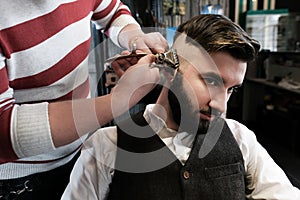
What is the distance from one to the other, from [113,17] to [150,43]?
27cm

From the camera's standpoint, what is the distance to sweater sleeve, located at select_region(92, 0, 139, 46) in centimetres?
A: 97

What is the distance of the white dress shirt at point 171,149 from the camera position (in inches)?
36.1

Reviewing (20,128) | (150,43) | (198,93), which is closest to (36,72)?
(20,128)

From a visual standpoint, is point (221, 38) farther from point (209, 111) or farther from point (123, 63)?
point (123, 63)

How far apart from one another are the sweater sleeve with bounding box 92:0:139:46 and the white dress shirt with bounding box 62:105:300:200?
29cm

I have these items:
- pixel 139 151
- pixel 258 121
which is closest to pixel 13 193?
pixel 139 151

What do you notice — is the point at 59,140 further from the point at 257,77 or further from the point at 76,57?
the point at 257,77

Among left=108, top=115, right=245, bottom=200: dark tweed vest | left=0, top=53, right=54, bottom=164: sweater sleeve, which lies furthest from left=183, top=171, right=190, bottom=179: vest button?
left=0, top=53, right=54, bottom=164: sweater sleeve

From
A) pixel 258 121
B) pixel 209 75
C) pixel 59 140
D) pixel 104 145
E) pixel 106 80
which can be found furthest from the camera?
pixel 258 121

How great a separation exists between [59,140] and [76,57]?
10.9 inches

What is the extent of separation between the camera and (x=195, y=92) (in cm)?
86

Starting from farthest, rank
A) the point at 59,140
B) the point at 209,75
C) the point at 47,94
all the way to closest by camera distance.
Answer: the point at 209,75
the point at 47,94
the point at 59,140

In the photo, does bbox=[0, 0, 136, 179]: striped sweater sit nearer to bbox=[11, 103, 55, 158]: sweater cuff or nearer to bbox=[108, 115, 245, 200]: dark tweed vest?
bbox=[11, 103, 55, 158]: sweater cuff

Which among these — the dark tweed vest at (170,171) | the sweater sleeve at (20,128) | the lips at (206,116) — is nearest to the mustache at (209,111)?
the lips at (206,116)
